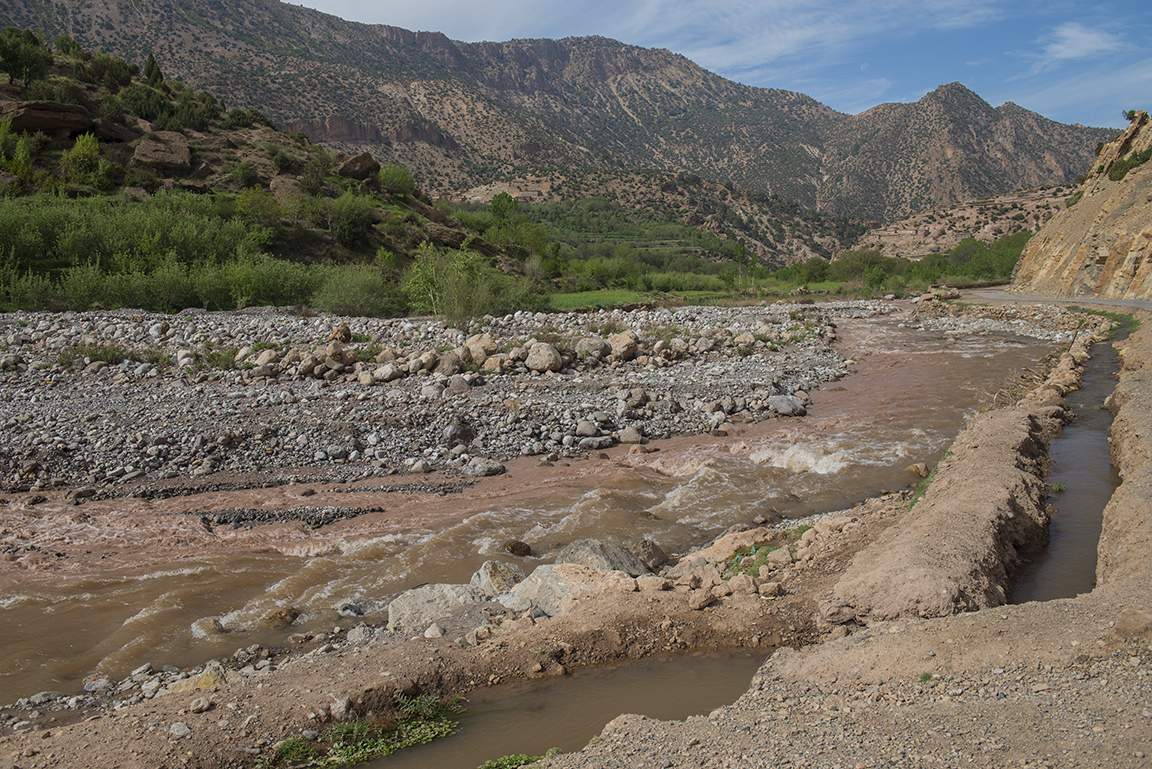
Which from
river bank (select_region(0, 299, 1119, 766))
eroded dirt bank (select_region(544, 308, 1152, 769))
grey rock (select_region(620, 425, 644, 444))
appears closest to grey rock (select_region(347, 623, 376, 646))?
river bank (select_region(0, 299, 1119, 766))

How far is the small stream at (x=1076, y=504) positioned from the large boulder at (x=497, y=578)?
4.96 metres

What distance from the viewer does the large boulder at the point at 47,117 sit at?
34875 millimetres

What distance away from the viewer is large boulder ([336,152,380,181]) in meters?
50.3

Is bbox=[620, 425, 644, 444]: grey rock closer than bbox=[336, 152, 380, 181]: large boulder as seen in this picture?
Yes

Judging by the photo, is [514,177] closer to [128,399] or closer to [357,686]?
[128,399]

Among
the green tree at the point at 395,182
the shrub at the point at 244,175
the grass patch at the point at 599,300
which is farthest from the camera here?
the green tree at the point at 395,182

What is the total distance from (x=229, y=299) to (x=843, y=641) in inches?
1011

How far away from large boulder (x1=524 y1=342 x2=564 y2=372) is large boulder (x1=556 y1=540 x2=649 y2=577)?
9.69 metres

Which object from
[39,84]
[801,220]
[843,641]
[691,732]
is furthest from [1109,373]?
[801,220]

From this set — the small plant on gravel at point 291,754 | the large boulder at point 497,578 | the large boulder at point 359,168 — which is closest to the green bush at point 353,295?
the large boulder at point 497,578

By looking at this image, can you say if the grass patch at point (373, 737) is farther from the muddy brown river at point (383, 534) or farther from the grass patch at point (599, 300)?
the grass patch at point (599, 300)

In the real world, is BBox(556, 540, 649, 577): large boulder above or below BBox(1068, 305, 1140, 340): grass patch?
below

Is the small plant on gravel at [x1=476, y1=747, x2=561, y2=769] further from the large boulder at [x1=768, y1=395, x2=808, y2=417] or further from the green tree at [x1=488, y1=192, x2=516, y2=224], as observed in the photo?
the green tree at [x1=488, y1=192, x2=516, y2=224]

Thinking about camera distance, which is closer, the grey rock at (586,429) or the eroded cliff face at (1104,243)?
the grey rock at (586,429)
